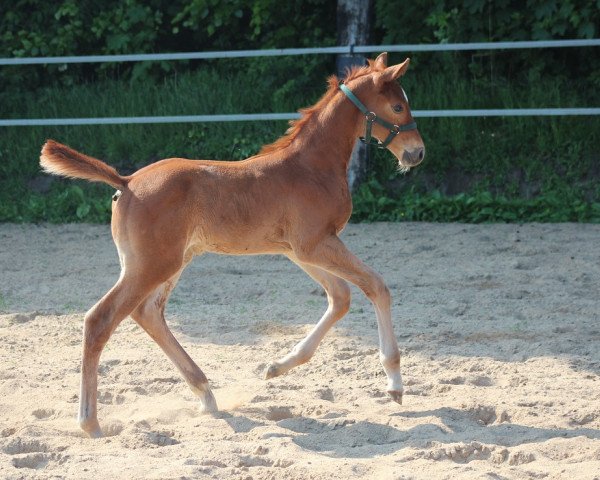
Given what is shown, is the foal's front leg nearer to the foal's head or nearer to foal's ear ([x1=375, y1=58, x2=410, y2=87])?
the foal's head

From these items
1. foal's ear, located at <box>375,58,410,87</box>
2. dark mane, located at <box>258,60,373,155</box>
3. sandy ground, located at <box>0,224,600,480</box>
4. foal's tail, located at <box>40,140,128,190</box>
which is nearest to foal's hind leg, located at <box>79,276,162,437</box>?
sandy ground, located at <box>0,224,600,480</box>

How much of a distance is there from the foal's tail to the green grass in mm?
5290

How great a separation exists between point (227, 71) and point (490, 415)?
27.5 ft

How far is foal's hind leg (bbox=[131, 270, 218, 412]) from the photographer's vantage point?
494 cm

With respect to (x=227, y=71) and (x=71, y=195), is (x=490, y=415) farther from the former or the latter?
(x=227, y=71)

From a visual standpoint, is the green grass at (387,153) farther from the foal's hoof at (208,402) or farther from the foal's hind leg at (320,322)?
the foal's hoof at (208,402)

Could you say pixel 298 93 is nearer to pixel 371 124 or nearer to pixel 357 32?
pixel 357 32

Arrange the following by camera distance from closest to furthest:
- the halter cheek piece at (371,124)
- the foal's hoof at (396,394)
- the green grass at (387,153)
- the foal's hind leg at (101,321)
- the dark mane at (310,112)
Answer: the foal's hind leg at (101,321)
the foal's hoof at (396,394)
the halter cheek piece at (371,124)
the dark mane at (310,112)
the green grass at (387,153)

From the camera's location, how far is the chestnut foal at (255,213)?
4.67 metres

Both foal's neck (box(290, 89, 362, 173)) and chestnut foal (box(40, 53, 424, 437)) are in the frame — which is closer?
chestnut foal (box(40, 53, 424, 437))

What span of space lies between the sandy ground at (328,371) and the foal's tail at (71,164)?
1.20m

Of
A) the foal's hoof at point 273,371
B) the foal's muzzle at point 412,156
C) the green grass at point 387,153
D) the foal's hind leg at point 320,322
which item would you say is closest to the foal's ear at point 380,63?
the foal's muzzle at point 412,156

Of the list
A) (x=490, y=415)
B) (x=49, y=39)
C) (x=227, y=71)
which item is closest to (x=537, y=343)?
(x=490, y=415)

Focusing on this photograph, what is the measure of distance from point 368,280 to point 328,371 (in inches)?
32.6
